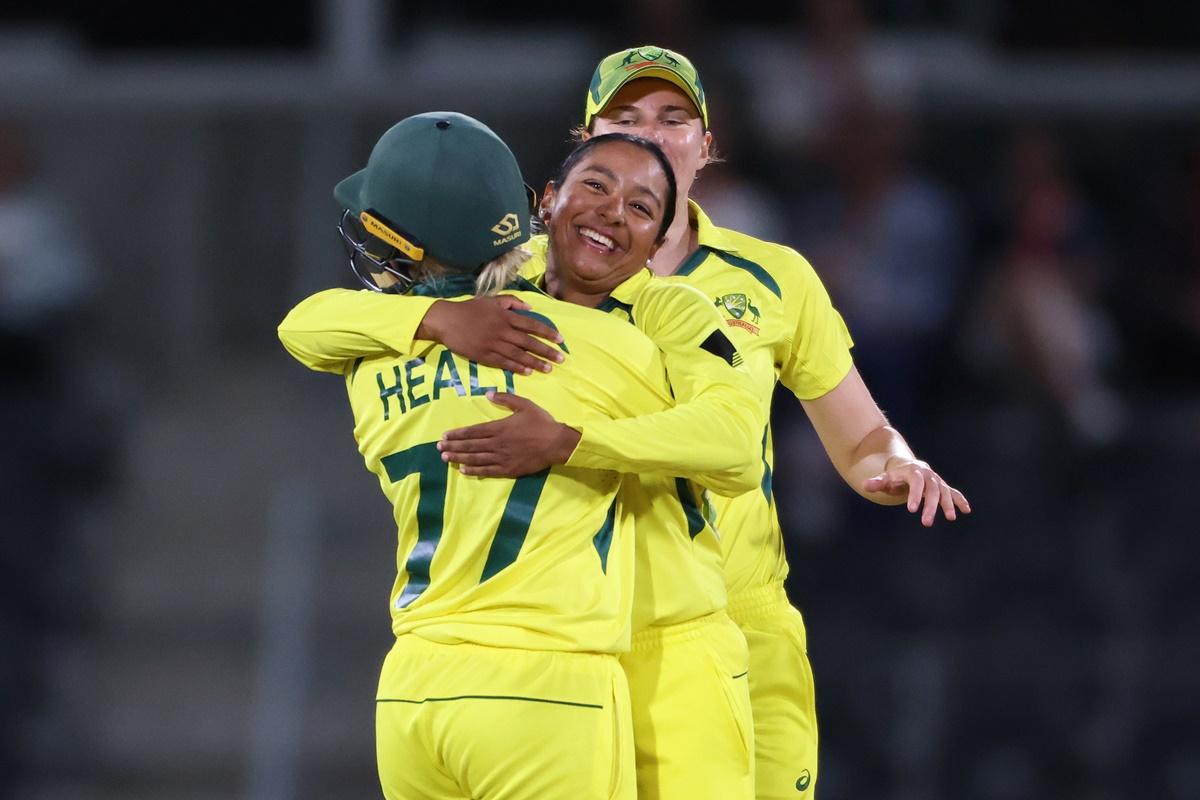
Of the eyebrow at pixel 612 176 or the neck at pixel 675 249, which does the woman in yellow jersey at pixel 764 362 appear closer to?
the neck at pixel 675 249

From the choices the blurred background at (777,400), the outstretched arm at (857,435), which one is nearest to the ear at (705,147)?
the outstretched arm at (857,435)

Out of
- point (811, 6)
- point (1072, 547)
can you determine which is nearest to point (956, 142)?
point (811, 6)

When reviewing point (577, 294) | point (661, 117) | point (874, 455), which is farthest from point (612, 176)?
point (874, 455)

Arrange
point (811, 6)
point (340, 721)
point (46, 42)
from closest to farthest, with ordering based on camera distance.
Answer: point (340, 721) < point (811, 6) < point (46, 42)

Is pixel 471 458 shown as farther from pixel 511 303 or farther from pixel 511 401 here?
pixel 511 303

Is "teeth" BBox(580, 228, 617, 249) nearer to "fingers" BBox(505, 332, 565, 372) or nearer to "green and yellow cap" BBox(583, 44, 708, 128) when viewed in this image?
"fingers" BBox(505, 332, 565, 372)

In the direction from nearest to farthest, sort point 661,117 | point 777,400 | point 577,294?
point 577,294, point 661,117, point 777,400

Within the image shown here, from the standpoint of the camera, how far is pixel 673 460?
2.06 m

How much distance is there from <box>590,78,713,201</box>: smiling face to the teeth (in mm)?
584

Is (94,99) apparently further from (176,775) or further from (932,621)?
(932,621)

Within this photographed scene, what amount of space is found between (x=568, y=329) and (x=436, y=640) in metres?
0.40

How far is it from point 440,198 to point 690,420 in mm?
399

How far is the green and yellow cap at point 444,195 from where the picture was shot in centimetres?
213

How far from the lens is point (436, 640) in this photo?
2094 millimetres
